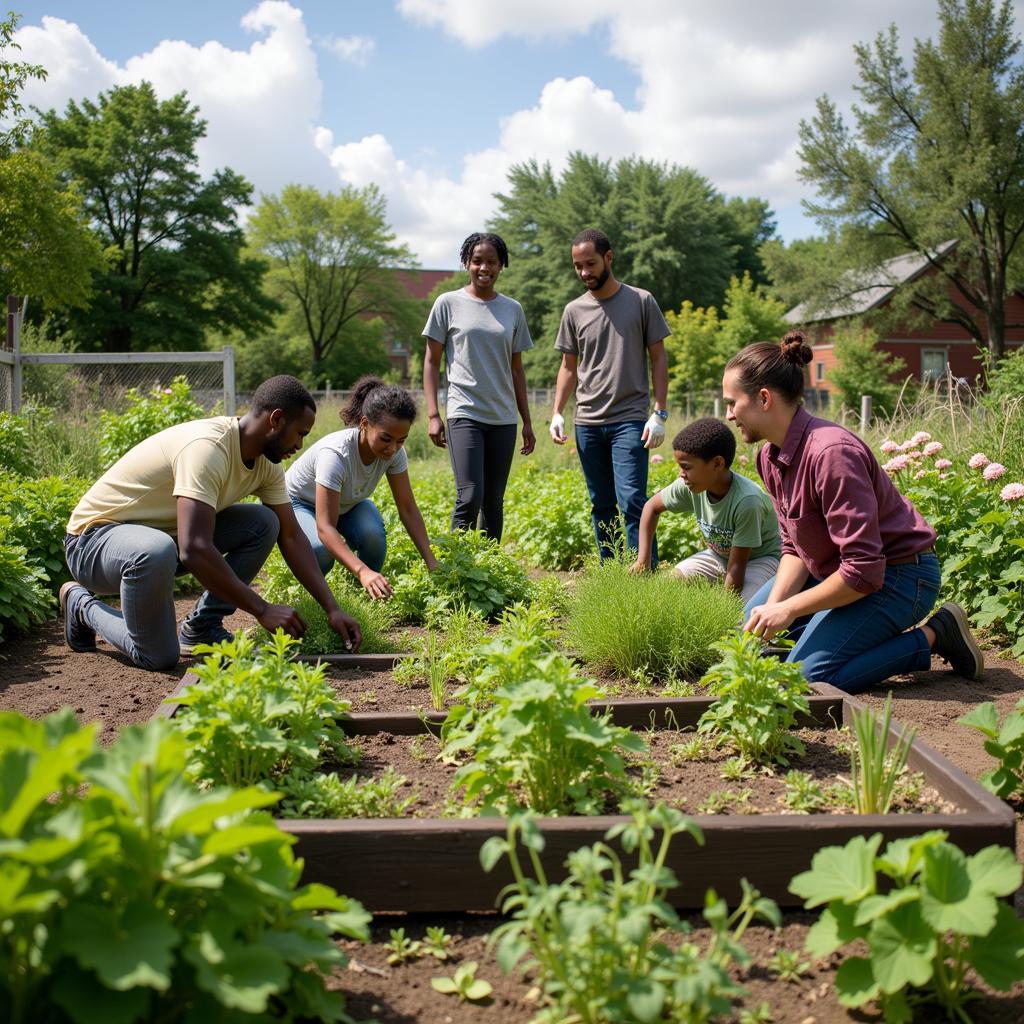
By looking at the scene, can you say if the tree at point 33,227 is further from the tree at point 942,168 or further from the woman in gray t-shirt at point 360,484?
the tree at point 942,168

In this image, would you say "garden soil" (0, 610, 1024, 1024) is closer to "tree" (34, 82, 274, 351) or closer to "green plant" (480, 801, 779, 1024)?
"green plant" (480, 801, 779, 1024)

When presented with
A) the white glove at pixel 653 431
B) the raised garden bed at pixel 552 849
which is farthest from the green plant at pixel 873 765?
the white glove at pixel 653 431

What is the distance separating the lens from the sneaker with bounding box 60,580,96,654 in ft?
14.6

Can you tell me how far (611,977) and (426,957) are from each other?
0.64 m

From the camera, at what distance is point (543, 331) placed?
4047cm

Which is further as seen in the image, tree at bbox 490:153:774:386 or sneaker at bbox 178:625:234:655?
tree at bbox 490:153:774:386

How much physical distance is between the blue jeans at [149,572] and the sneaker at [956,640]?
2983mm

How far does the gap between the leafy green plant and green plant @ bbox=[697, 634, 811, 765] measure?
1130 mm

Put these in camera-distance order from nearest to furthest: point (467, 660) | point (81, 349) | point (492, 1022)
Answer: point (492, 1022), point (467, 660), point (81, 349)

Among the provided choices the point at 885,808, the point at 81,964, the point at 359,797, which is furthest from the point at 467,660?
the point at 81,964

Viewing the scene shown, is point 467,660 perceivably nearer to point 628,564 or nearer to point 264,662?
point 264,662

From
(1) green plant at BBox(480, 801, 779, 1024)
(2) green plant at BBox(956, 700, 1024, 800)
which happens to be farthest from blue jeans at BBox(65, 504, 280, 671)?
(2) green plant at BBox(956, 700, 1024, 800)

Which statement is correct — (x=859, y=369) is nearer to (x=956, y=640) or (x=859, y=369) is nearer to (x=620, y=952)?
(x=956, y=640)

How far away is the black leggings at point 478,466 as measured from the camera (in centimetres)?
529
